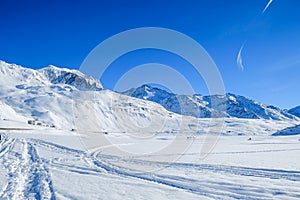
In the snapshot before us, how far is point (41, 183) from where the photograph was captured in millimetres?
9820

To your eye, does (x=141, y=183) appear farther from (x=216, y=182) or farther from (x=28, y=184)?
(x=28, y=184)

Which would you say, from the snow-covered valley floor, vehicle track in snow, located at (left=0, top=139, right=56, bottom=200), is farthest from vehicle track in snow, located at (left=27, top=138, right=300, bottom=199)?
vehicle track in snow, located at (left=0, top=139, right=56, bottom=200)

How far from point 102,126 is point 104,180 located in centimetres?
14147

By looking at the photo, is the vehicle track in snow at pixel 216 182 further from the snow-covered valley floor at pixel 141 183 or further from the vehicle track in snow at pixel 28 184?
the vehicle track in snow at pixel 28 184

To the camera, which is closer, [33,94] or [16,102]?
[16,102]

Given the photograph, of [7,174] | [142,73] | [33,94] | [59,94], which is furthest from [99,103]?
[7,174]

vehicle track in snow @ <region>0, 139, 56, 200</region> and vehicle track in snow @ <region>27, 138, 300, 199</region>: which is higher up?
vehicle track in snow @ <region>27, 138, 300, 199</region>

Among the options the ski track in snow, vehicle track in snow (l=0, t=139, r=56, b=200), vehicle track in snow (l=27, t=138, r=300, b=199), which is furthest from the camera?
vehicle track in snow (l=27, t=138, r=300, b=199)

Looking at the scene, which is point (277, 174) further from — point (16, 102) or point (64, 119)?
point (16, 102)

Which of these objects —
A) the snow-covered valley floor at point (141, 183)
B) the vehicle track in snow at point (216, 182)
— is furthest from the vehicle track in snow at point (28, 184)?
the vehicle track in snow at point (216, 182)

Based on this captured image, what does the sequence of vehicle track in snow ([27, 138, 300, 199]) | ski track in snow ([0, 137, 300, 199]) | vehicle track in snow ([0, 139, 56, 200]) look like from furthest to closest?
1. vehicle track in snow ([27, 138, 300, 199])
2. ski track in snow ([0, 137, 300, 199])
3. vehicle track in snow ([0, 139, 56, 200])

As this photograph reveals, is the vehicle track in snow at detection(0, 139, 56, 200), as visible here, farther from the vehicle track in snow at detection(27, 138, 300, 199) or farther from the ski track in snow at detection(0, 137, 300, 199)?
the vehicle track in snow at detection(27, 138, 300, 199)

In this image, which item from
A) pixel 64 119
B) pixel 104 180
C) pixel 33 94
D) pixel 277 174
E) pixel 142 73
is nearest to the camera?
pixel 104 180

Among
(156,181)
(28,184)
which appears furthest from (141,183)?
(28,184)
